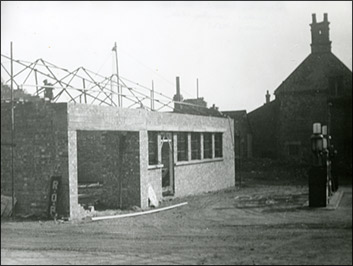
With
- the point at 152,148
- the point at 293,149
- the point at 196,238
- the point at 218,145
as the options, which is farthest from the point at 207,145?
the point at 196,238

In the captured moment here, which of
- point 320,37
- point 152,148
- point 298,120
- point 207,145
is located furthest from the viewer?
point 298,120

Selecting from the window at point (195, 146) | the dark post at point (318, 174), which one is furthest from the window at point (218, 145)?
the dark post at point (318, 174)

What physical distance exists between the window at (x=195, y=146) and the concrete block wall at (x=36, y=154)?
9261 millimetres

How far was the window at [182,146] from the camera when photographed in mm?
18109

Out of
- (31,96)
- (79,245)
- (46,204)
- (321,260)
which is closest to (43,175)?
(46,204)

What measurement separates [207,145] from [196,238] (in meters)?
11.9

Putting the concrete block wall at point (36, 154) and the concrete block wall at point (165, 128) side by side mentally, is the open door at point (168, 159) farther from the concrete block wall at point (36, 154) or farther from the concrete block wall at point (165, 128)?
the concrete block wall at point (36, 154)

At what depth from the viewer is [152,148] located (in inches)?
622

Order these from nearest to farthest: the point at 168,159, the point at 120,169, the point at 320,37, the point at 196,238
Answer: the point at 196,238 → the point at 120,169 → the point at 168,159 → the point at 320,37

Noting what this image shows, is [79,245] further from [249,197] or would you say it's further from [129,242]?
[249,197]

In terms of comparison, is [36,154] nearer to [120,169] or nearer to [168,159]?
[120,169]

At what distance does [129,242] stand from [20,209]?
13.2 feet

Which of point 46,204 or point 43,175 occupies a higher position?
point 43,175

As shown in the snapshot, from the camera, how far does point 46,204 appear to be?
426 inches
